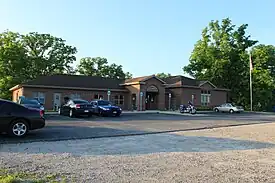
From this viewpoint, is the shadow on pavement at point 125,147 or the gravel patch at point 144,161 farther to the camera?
the shadow on pavement at point 125,147

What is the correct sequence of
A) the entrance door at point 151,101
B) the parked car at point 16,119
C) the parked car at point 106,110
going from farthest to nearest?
the entrance door at point 151,101, the parked car at point 106,110, the parked car at point 16,119

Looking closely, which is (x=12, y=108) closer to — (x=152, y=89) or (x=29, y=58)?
(x=152, y=89)

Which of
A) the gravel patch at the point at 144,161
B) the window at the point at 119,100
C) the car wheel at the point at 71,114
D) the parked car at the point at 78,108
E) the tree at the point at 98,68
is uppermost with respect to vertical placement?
the tree at the point at 98,68

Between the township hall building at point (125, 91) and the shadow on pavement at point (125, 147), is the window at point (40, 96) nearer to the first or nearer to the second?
the township hall building at point (125, 91)

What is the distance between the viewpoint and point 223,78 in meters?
55.2

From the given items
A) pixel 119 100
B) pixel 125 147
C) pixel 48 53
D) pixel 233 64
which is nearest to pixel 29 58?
pixel 48 53

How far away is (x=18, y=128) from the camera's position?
35.8ft

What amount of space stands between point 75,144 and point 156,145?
Answer: 2.73 meters

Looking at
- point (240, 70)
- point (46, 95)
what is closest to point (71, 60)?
point (46, 95)

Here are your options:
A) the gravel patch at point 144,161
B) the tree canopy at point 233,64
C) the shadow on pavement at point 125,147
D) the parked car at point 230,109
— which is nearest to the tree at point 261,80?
the tree canopy at point 233,64

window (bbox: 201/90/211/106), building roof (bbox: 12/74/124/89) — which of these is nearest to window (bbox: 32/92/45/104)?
building roof (bbox: 12/74/124/89)

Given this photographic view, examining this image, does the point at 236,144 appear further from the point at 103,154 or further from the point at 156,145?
the point at 103,154

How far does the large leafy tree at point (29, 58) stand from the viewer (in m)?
46.3

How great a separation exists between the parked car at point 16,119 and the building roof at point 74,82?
1009 inches
